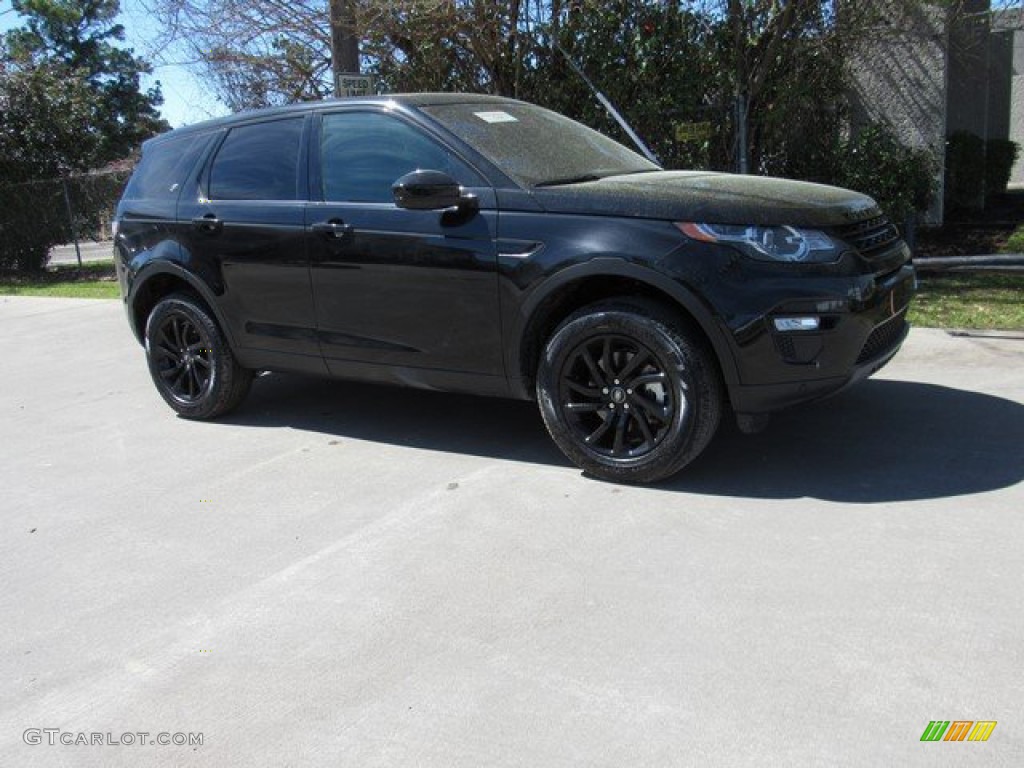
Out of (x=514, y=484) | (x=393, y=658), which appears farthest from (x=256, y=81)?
(x=393, y=658)

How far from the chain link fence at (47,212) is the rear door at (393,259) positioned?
15.0m

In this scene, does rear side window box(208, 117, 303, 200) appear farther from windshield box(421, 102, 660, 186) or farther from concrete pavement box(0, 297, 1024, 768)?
concrete pavement box(0, 297, 1024, 768)

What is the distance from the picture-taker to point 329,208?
17.4 feet

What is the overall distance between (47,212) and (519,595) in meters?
17.8

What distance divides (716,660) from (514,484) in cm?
186

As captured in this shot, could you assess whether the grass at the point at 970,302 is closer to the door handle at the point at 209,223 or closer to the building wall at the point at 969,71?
the building wall at the point at 969,71

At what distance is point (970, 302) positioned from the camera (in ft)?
26.6

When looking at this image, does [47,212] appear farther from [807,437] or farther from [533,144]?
[807,437]

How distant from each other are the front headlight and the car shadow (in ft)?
3.54

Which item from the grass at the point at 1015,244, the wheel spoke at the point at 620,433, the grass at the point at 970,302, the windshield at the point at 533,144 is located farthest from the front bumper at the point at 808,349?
the grass at the point at 1015,244

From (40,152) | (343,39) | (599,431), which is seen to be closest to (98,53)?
(40,152)

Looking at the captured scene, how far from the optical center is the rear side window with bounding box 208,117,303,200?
5.58 metres

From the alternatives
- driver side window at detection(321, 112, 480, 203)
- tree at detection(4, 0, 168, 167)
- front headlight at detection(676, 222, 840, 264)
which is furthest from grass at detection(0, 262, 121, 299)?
tree at detection(4, 0, 168, 167)

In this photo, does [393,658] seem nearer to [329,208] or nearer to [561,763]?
[561,763]
